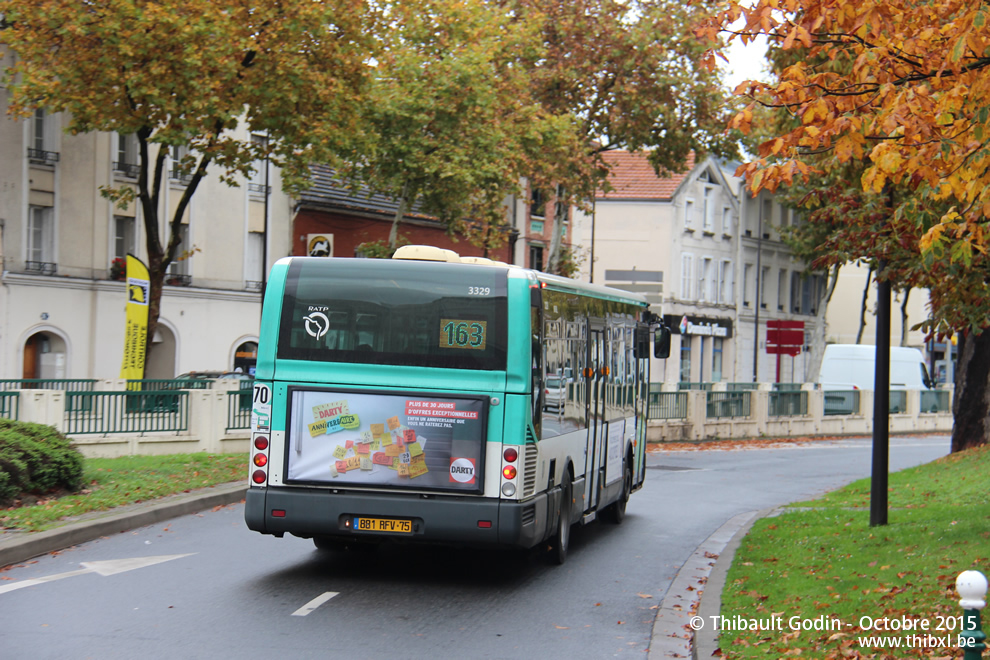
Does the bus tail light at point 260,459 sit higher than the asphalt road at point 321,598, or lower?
higher

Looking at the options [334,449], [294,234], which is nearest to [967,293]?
[334,449]

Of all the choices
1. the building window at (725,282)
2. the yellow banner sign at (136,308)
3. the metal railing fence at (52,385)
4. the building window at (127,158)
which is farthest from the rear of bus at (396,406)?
the building window at (725,282)

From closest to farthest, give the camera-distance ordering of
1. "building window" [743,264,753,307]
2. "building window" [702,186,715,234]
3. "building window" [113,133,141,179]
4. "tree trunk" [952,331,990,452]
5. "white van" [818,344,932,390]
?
1. "tree trunk" [952,331,990,452]
2. "building window" [113,133,141,179]
3. "white van" [818,344,932,390]
4. "building window" [702,186,715,234]
5. "building window" [743,264,753,307]

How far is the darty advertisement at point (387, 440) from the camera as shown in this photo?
989cm

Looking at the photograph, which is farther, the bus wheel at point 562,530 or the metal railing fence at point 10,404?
the metal railing fence at point 10,404

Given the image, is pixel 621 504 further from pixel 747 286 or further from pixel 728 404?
pixel 747 286

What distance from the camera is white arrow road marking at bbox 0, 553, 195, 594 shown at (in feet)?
32.0

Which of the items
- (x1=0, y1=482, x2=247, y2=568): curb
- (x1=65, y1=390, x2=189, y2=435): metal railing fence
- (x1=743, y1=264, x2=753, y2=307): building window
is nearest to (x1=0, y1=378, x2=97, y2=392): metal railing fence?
(x1=65, y1=390, x2=189, y2=435): metal railing fence

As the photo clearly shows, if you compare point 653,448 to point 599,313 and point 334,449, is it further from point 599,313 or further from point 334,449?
point 334,449

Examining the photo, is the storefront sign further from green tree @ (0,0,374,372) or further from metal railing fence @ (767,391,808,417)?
green tree @ (0,0,374,372)

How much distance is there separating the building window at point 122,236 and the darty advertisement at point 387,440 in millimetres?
29881

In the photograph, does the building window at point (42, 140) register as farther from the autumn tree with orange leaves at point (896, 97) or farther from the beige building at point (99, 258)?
the autumn tree with orange leaves at point (896, 97)

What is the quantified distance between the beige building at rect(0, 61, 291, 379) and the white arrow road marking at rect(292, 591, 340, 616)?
2723 centimetres

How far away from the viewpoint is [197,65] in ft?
77.0
